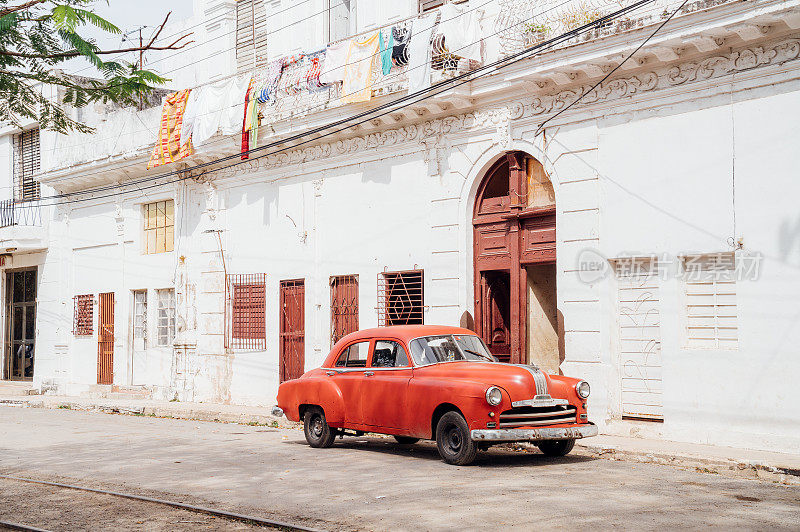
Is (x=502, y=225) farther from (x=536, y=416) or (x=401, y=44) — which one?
(x=536, y=416)

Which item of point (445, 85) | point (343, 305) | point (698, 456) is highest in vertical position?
point (445, 85)

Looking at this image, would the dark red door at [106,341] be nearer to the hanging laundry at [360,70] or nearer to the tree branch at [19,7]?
the hanging laundry at [360,70]

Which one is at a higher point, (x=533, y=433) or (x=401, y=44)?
(x=401, y=44)

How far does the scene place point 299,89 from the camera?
60.5 ft

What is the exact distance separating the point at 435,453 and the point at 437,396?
156cm

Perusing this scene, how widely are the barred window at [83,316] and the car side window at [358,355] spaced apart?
1494 cm

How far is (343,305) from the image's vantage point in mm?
18188

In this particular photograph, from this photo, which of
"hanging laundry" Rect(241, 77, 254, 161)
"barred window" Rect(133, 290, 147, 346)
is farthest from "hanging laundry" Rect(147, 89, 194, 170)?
"barred window" Rect(133, 290, 147, 346)

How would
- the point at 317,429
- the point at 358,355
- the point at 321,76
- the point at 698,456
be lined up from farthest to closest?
the point at 321,76 → the point at 317,429 → the point at 358,355 → the point at 698,456

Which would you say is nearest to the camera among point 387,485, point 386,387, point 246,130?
point 387,485

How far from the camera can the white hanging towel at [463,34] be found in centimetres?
1539

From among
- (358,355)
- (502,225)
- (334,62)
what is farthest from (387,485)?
(334,62)

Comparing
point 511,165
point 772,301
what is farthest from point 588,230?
point 772,301

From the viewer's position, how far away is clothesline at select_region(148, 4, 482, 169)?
15586 mm
